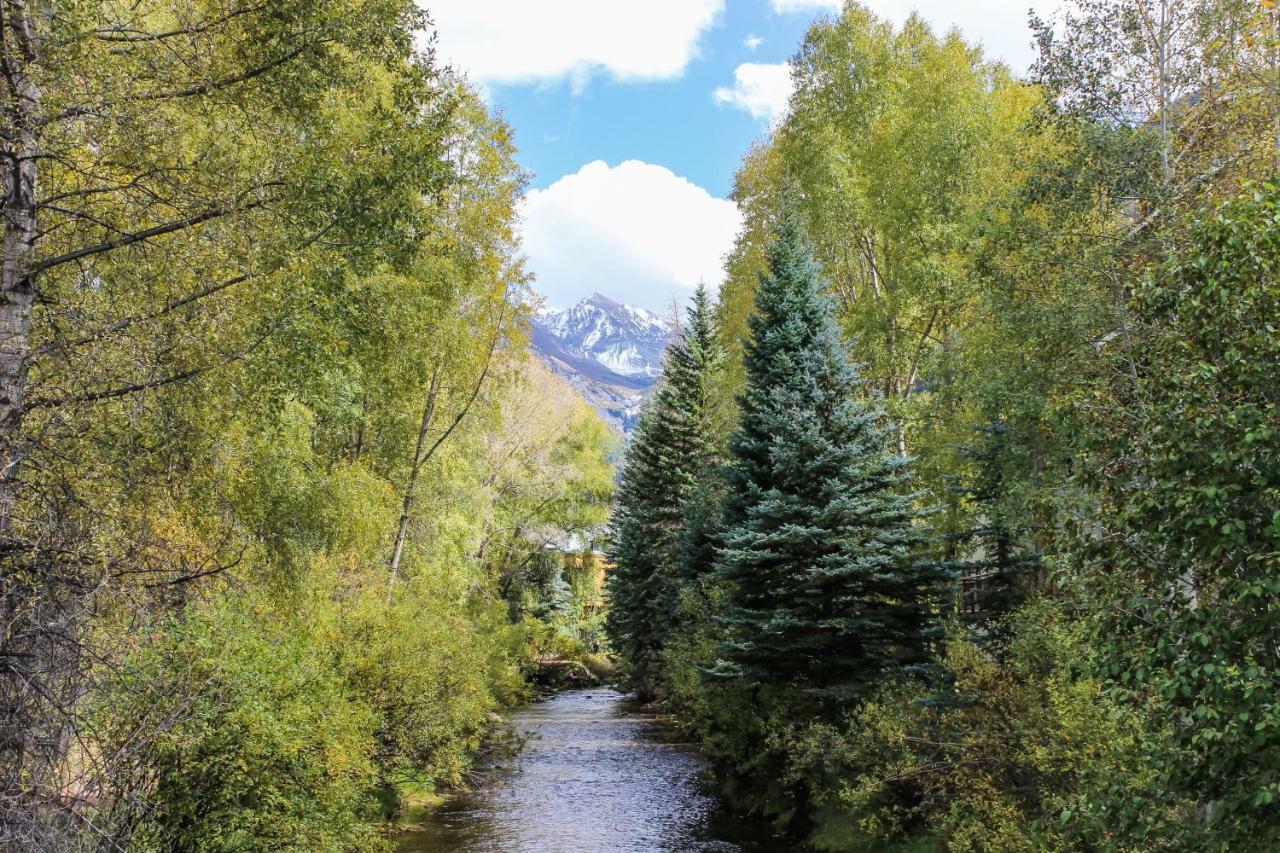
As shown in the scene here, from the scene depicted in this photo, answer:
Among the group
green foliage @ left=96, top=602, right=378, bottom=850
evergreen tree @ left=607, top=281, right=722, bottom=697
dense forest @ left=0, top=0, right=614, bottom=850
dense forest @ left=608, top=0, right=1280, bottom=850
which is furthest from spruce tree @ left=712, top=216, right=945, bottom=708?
evergreen tree @ left=607, top=281, right=722, bottom=697

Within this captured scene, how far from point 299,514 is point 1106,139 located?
42.8 feet

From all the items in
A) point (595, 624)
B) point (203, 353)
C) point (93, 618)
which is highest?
point (203, 353)

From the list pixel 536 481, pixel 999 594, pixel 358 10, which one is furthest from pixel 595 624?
pixel 358 10

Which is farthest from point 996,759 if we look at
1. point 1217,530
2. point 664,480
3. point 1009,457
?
point 664,480

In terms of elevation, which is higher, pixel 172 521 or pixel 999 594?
pixel 172 521

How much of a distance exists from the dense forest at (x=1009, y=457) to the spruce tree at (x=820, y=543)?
7cm

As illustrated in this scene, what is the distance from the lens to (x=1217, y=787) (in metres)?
5.11

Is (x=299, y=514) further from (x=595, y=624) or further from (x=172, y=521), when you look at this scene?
(x=595, y=624)

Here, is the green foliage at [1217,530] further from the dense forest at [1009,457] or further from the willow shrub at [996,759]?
the willow shrub at [996,759]

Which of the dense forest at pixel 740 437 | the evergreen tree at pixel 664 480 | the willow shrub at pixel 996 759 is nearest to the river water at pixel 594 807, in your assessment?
the dense forest at pixel 740 437

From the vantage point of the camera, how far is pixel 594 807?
1812 cm

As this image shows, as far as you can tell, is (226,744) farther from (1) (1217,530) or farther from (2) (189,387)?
(1) (1217,530)

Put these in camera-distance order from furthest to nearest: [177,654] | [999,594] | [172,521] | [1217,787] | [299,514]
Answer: [999,594] → [299,514] → [172,521] → [177,654] → [1217,787]

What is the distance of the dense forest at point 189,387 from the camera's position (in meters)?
5.25
